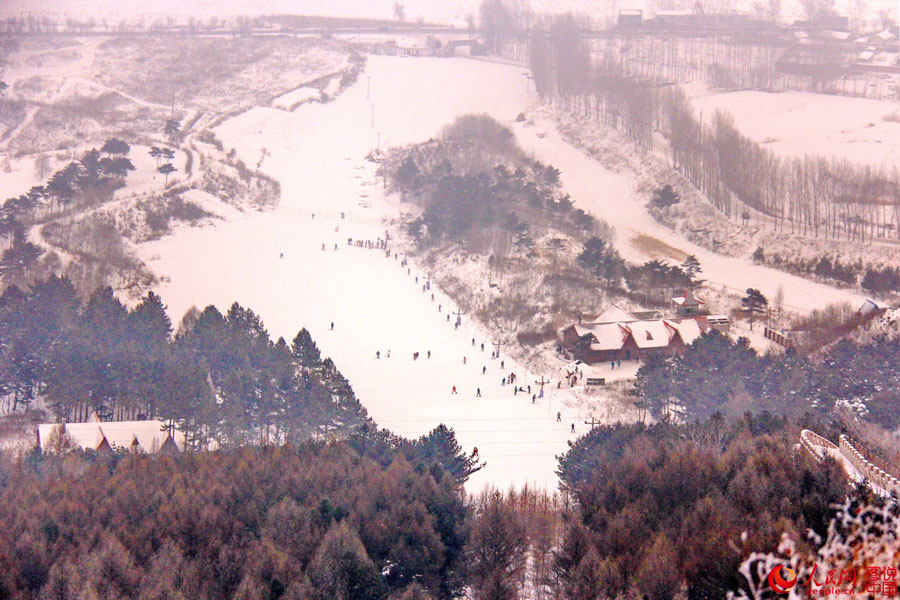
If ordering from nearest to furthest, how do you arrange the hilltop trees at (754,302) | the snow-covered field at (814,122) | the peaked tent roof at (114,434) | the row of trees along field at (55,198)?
the peaked tent roof at (114,434) → the hilltop trees at (754,302) → the row of trees along field at (55,198) → the snow-covered field at (814,122)

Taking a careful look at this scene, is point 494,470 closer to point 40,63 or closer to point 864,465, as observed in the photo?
point 864,465

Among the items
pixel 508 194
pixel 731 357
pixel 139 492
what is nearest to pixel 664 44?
pixel 508 194

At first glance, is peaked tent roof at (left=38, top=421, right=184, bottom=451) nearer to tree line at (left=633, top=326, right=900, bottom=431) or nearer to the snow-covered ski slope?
the snow-covered ski slope

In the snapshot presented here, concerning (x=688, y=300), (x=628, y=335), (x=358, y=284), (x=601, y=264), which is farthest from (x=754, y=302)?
(x=358, y=284)

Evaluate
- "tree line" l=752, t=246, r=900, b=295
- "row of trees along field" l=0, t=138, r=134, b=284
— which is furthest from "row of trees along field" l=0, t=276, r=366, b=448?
"tree line" l=752, t=246, r=900, b=295

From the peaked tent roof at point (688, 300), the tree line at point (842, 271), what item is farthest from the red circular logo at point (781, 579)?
the tree line at point (842, 271)

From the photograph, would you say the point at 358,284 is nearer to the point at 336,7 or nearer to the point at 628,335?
the point at 628,335

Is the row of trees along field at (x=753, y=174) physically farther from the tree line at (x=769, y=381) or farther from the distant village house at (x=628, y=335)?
the tree line at (x=769, y=381)

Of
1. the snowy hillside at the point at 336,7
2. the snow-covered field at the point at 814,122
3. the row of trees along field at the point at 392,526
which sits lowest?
the row of trees along field at the point at 392,526
